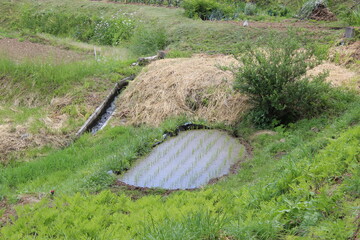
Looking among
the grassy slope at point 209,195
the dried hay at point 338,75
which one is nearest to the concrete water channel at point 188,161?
the grassy slope at point 209,195

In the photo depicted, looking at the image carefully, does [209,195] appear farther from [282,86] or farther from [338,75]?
[338,75]

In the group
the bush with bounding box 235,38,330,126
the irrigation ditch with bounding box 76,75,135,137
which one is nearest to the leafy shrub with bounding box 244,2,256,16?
the irrigation ditch with bounding box 76,75,135,137

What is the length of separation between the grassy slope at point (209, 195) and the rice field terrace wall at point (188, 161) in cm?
35

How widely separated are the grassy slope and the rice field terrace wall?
345mm

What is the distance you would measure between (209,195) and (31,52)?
38.0ft

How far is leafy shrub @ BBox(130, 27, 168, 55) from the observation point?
52.2ft

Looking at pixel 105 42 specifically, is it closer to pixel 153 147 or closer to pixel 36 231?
pixel 153 147

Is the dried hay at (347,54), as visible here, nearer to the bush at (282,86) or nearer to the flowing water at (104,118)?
the bush at (282,86)

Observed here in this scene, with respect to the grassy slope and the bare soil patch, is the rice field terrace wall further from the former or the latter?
the bare soil patch

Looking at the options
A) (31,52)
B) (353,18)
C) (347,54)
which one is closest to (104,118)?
(31,52)

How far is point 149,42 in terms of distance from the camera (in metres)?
16.0

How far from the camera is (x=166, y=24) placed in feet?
60.6

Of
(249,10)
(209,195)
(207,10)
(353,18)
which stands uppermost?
(353,18)

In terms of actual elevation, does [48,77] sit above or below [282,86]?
below
